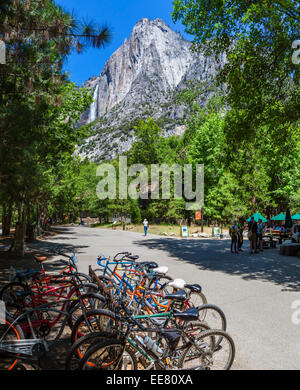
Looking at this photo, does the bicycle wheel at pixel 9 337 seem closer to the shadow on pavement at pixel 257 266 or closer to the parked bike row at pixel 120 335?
the parked bike row at pixel 120 335

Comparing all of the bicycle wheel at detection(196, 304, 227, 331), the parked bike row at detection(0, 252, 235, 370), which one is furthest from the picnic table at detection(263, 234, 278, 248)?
the parked bike row at detection(0, 252, 235, 370)

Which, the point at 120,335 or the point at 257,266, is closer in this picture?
the point at 120,335

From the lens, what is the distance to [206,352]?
11.4 ft

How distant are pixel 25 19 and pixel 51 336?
578 cm

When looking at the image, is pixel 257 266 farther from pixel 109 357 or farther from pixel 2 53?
pixel 2 53

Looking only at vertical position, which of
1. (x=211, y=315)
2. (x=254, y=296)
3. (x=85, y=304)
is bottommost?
(x=254, y=296)

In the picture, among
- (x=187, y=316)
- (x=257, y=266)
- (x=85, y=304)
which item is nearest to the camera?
(x=187, y=316)

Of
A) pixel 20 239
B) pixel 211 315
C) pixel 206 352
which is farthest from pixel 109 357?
pixel 20 239

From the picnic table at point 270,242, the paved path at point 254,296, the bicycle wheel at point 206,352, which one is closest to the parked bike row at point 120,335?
the bicycle wheel at point 206,352

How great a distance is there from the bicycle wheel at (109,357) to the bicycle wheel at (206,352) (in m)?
0.57

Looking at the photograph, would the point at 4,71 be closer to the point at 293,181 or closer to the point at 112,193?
the point at 293,181

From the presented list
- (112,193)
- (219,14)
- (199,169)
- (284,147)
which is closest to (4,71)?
(219,14)

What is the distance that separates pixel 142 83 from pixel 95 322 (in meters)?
164
